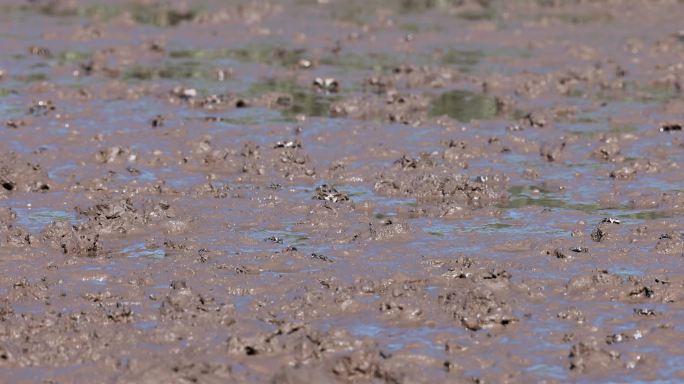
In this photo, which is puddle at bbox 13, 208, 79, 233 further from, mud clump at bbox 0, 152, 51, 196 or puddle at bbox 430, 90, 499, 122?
puddle at bbox 430, 90, 499, 122

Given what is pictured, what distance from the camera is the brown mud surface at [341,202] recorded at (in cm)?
987

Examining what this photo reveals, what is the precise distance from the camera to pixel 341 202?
13.9m

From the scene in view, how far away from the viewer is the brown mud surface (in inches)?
388

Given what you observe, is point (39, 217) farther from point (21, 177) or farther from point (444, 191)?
point (444, 191)

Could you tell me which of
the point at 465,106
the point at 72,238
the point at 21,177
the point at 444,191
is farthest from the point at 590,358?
the point at 465,106

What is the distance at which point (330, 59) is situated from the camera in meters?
22.2

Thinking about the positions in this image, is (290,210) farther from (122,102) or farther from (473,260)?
(122,102)

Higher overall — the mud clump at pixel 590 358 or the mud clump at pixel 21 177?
the mud clump at pixel 590 358

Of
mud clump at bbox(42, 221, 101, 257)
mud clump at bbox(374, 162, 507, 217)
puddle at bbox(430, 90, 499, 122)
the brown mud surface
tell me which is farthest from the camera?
puddle at bbox(430, 90, 499, 122)

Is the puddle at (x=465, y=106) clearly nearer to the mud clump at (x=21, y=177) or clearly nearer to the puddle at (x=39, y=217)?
the mud clump at (x=21, y=177)

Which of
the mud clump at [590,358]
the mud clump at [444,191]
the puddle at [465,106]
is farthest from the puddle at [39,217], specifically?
the puddle at [465,106]

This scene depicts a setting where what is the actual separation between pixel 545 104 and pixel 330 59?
15.8ft

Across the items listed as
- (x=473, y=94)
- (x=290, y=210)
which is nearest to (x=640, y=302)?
(x=290, y=210)

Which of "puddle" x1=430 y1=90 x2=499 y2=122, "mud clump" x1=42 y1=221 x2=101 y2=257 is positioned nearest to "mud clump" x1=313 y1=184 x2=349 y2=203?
"mud clump" x1=42 y1=221 x2=101 y2=257
